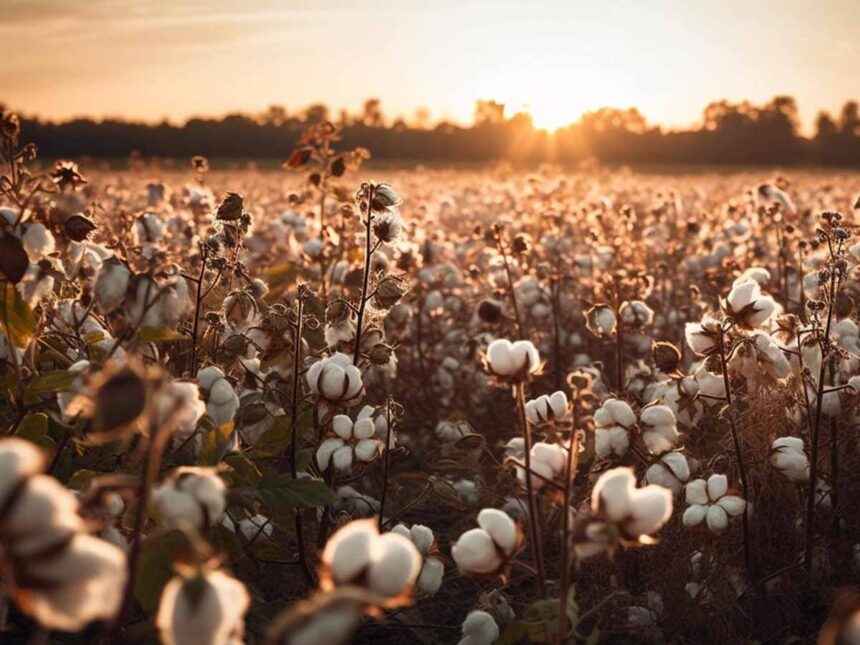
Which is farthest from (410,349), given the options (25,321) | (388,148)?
(388,148)

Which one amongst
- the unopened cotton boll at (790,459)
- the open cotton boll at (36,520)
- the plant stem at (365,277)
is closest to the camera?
the open cotton boll at (36,520)

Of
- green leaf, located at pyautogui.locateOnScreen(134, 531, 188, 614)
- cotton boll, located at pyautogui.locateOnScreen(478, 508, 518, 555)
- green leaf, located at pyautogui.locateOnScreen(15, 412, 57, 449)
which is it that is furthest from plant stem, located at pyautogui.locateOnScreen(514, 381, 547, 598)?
green leaf, located at pyautogui.locateOnScreen(15, 412, 57, 449)

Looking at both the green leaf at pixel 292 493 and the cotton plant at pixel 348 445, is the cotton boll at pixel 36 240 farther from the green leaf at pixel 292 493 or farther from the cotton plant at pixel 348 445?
the cotton plant at pixel 348 445

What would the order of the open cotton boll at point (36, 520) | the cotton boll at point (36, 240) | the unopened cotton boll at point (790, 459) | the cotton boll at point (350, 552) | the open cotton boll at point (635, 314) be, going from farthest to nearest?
the open cotton boll at point (635, 314) < the unopened cotton boll at point (790, 459) < the cotton boll at point (36, 240) < the cotton boll at point (350, 552) < the open cotton boll at point (36, 520)

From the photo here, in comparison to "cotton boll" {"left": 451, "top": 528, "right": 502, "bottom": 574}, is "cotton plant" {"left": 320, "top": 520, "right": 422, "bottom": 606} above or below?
above

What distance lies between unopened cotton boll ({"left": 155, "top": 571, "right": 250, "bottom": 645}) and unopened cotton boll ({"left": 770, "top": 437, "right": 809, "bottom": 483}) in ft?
6.49

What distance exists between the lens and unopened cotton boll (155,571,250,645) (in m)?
0.92

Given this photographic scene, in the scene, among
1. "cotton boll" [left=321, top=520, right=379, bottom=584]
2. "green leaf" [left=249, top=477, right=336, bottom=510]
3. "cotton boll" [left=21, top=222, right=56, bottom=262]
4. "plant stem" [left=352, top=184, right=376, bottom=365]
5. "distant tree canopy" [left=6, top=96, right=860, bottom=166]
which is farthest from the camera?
"distant tree canopy" [left=6, top=96, right=860, bottom=166]

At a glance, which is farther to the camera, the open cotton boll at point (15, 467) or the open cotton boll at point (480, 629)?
the open cotton boll at point (480, 629)

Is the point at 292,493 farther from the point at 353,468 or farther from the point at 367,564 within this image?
the point at 367,564

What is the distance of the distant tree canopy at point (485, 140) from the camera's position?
4966cm

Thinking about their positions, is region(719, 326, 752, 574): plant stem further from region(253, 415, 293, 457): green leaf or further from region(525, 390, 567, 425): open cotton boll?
region(253, 415, 293, 457): green leaf

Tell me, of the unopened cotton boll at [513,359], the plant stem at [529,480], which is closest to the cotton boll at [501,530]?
the plant stem at [529,480]

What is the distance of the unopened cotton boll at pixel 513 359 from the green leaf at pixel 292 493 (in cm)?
54
